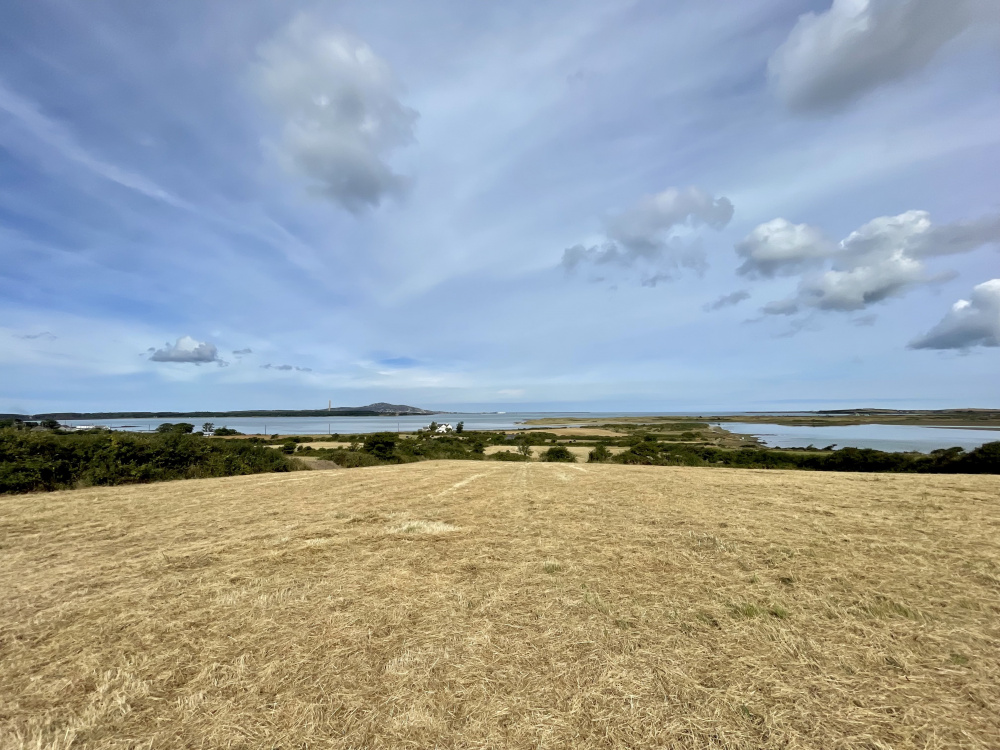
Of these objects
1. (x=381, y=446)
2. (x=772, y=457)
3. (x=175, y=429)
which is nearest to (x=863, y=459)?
(x=772, y=457)

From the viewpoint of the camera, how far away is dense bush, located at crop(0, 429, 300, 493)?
13023 millimetres

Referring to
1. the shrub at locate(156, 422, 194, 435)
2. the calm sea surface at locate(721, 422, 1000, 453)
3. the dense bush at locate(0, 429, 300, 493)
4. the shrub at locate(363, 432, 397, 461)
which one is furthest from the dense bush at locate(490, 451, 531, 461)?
the calm sea surface at locate(721, 422, 1000, 453)

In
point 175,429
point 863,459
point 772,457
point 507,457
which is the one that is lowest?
point 507,457

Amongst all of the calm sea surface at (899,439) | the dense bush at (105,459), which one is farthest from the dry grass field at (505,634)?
the calm sea surface at (899,439)

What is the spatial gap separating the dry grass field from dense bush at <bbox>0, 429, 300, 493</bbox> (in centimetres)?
767

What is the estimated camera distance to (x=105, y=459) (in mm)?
15305

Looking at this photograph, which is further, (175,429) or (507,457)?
(507,457)

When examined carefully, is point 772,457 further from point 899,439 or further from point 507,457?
point 899,439

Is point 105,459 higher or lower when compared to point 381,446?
higher

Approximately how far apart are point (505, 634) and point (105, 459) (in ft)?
60.9

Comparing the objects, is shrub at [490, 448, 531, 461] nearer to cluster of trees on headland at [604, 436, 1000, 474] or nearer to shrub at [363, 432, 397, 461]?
cluster of trees on headland at [604, 436, 1000, 474]

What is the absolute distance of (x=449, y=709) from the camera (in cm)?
287

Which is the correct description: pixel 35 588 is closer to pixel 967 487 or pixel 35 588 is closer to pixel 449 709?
pixel 449 709

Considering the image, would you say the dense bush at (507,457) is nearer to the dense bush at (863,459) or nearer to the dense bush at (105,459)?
the dense bush at (863,459)
